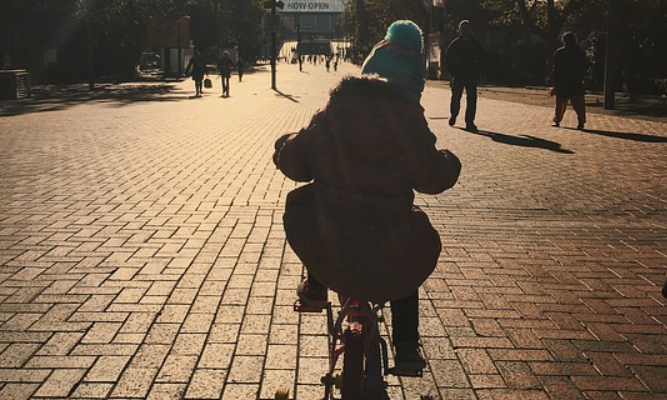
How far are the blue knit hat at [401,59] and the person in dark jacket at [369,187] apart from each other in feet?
0.77

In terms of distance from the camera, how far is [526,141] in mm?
13383

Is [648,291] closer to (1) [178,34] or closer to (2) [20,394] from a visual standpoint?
(2) [20,394]

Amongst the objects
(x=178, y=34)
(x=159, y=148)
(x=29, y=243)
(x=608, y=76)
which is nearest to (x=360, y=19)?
(x=178, y=34)

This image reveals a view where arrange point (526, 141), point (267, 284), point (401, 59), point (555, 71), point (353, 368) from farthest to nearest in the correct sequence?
1. point (555, 71)
2. point (526, 141)
3. point (267, 284)
4. point (401, 59)
5. point (353, 368)

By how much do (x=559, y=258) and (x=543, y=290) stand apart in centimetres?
90

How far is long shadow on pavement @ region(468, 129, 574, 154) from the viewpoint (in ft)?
40.6

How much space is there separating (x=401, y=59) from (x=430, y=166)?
50 centimetres

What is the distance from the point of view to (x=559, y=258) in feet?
19.0

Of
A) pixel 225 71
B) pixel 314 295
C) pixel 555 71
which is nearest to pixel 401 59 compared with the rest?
pixel 314 295

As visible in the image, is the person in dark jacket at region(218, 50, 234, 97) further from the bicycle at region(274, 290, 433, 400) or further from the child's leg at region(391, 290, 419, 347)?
the bicycle at region(274, 290, 433, 400)

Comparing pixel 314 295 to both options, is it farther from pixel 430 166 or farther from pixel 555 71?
pixel 555 71

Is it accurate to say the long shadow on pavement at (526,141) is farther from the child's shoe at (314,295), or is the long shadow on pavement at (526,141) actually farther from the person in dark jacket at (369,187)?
the person in dark jacket at (369,187)

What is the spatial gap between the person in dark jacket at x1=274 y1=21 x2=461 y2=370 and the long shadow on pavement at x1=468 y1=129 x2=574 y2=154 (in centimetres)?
981

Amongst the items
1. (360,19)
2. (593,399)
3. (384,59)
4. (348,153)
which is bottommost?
(593,399)
